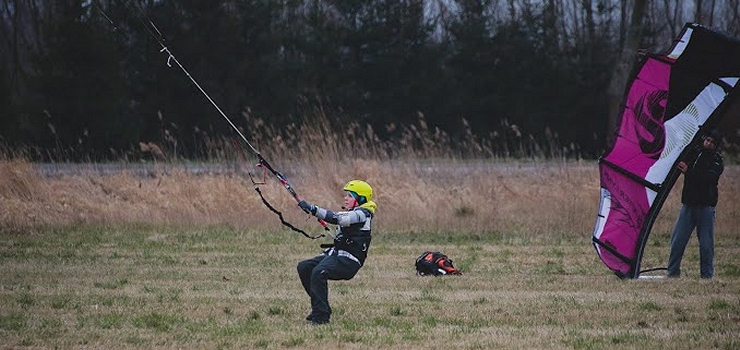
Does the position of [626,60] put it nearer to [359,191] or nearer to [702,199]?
[702,199]

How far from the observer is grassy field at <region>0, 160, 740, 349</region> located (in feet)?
33.0

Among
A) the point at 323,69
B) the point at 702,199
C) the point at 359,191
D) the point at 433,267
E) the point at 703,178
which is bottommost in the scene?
the point at 323,69

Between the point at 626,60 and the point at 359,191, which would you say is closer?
the point at 359,191

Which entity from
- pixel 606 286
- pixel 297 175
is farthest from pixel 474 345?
pixel 297 175

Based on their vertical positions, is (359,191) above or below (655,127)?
above

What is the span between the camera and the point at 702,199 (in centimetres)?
1368

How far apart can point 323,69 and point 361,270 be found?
2639cm

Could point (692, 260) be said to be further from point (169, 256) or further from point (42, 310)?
point (42, 310)

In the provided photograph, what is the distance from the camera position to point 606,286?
43.7 feet

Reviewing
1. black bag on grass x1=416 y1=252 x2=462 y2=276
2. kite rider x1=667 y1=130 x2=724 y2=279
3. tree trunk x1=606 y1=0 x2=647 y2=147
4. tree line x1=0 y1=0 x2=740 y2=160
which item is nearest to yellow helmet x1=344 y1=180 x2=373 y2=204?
black bag on grass x1=416 y1=252 x2=462 y2=276

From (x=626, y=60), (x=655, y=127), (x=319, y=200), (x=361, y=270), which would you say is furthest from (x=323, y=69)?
(x=655, y=127)

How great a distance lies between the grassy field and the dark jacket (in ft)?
3.09

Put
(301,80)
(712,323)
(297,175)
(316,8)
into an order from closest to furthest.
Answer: (712,323)
(297,175)
(301,80)
(316,8)

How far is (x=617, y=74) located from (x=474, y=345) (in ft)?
82.4
